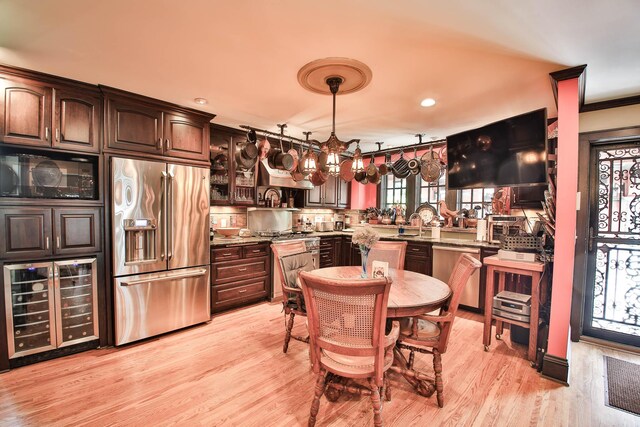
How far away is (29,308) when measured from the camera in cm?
247

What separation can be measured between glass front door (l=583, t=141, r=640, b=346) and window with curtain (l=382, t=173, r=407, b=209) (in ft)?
8.98

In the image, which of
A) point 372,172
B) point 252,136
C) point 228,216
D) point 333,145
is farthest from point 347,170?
point 228,216

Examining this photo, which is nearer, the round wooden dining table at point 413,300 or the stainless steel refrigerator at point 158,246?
the round wooden dining table at point 413,300

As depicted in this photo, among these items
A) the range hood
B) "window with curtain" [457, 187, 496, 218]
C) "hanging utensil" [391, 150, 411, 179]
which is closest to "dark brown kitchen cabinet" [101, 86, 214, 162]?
the range hood

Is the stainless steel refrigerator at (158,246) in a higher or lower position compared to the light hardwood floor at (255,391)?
higher

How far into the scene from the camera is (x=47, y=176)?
2.65m

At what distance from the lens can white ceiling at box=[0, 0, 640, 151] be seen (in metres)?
1.61

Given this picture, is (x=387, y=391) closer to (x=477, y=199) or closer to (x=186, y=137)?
(x=186, y=137)

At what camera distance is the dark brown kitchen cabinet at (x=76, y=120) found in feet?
8.36

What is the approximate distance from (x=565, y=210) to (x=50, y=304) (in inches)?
178

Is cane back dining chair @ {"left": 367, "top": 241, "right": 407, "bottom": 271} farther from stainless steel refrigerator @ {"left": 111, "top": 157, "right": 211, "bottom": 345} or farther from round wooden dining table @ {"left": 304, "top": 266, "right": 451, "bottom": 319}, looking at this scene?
stainless steel refrigerator @ {"left": 111, "top": 157, "right": 211, "bottom": 345}

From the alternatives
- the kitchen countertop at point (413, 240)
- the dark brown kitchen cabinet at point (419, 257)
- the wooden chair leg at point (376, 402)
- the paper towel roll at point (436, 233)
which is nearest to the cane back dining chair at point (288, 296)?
the wooden chair leg at point (376, 402)

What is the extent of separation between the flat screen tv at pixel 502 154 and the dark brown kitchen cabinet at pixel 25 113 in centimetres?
411

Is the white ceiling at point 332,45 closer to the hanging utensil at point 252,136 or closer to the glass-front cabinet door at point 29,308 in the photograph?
the hanging utensil at point 252,136
